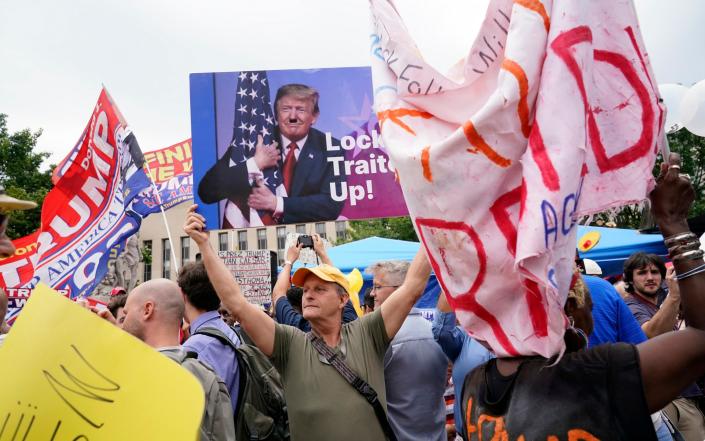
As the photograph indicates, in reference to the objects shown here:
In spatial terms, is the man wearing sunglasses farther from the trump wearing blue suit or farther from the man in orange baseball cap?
the trump wearing blue suit

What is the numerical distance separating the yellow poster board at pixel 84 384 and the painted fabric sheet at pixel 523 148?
806 millimetres

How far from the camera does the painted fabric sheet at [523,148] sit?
4.29ft

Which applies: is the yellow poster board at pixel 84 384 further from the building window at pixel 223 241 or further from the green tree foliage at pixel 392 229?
the building window at pixel 223 241

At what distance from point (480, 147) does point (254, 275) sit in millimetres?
4962

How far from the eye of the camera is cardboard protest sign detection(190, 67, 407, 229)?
16.8 ft

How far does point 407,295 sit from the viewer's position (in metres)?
3.03

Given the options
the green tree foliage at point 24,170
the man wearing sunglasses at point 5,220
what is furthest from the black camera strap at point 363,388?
the green tree foliage at point 24,170

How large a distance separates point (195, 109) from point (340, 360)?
3.35m

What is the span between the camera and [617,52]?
56.3 inches

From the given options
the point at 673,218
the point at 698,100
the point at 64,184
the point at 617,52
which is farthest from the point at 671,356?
the point at 64,184

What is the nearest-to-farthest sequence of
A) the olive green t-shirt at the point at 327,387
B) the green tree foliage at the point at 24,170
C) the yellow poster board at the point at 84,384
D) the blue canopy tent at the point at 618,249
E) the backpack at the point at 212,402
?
the yellow poster board at the point at 84,384 → the backpack at the point at 212,402 → the olive green t-shirt at the point at 327,387 → the blue canopy tent at the point at 618,249 → the green tree foliage at the point at 24,170

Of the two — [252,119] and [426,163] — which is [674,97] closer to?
[252,119]

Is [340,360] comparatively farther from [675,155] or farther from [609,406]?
[675,155]

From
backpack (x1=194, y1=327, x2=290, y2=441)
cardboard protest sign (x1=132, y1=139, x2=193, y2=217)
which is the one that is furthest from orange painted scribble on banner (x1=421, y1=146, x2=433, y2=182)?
cardboard protest sign (x1=132, y1=139, x2=193, y2=217)
